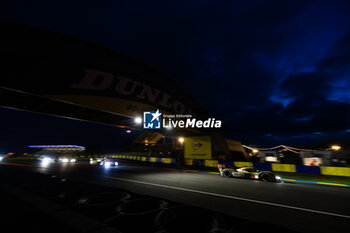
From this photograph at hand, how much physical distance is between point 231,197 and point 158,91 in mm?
12051

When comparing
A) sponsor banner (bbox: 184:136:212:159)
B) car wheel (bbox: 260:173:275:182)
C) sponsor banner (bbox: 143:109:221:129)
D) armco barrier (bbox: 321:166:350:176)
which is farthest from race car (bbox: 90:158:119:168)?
armco barrier (bbox: 321:166:350:176)

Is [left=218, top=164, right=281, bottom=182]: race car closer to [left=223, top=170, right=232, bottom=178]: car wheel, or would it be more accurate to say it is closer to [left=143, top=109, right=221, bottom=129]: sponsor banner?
[left=223, top=170, right=232, bottom=178]: car wheel

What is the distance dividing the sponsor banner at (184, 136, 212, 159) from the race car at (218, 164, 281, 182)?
7689mm

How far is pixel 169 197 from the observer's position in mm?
6035

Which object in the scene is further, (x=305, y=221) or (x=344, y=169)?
(x=344, y=169)

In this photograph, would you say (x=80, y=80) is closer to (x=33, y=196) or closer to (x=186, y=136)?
(x=33, y=196)

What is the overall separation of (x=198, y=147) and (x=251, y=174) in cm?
1050

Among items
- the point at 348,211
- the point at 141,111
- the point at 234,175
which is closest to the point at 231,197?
the point at 348,211

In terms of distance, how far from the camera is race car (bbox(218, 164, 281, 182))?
33.3ft

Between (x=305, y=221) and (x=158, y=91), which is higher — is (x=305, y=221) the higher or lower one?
the lower one

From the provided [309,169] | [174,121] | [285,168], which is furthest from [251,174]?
[174,121]

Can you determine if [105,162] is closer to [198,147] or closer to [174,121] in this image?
[174,121]

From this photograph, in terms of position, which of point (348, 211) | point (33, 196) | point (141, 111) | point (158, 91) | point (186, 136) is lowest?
point (348, 211)

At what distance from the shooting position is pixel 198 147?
2119 cm
